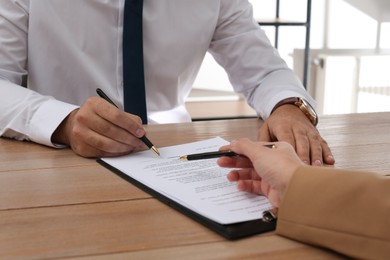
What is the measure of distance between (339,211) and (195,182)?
24 centimetres

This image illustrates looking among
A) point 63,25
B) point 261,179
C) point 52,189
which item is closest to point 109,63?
point 63,25

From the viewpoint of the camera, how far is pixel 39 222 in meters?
0.61

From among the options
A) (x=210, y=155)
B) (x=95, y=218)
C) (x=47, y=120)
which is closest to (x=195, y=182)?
(x=210, y=155)

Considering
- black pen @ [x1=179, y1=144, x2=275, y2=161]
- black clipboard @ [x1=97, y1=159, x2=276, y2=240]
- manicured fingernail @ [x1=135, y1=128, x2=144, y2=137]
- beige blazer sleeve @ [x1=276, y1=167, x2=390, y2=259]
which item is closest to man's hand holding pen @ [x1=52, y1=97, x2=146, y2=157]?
manicured fingernail @ [x1=135, y1=128, x2=144, y2=137]

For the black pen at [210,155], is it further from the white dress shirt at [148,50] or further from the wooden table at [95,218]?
the white dress shirt at [148,50]

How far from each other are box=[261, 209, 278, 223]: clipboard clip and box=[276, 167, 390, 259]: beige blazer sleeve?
0.09 feet

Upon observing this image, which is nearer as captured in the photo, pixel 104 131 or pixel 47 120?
pixel 104 131

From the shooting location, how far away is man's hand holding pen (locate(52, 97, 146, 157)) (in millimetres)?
865

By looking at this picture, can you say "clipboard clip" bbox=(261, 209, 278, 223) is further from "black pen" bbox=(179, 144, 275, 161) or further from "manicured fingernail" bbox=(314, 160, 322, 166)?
"manicured fingernail" bbox=(314, 160, 322, 166)

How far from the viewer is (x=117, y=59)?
134 cm

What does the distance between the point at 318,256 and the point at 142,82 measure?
0.77m

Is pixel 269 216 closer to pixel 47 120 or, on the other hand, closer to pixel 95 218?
pixel 95 218

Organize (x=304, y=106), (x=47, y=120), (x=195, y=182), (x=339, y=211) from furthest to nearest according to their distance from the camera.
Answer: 1. (x=304, y=106)
2. (x=47, y=120)
3. (x=195, y=182)
4. (x=339, y=211)

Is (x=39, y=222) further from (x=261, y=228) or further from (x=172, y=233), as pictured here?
(x=261, y=228)
